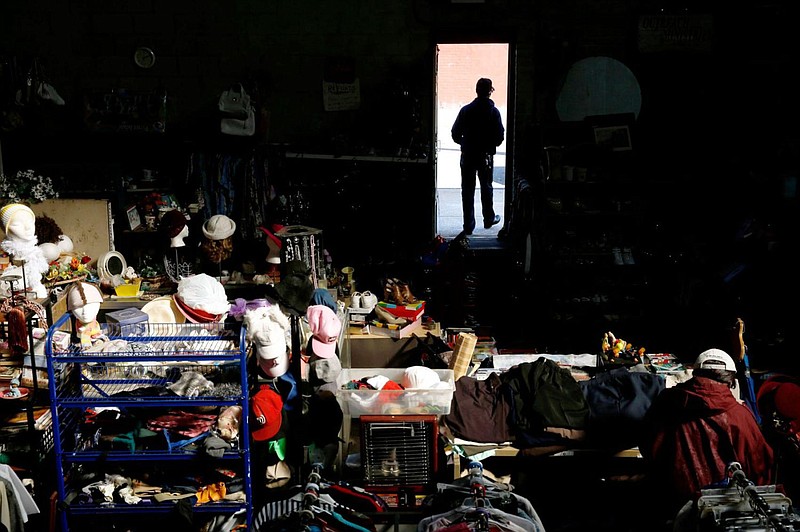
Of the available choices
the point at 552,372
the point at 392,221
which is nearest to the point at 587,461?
the point at 552,372

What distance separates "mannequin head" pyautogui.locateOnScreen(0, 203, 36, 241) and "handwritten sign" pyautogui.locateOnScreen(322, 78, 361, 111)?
3.56 metres

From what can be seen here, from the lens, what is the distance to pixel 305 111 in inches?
342

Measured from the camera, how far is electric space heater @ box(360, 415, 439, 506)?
4684mm

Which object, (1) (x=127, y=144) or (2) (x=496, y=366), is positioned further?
(1) (x=127, y=144)

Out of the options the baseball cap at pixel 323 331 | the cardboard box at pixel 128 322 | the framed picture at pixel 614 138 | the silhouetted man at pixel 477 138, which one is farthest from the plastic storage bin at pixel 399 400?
the silhouetted man at pixel 477 138

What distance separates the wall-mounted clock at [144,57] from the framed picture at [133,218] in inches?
60.8

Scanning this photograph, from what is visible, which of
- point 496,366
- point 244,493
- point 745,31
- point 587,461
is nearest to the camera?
point 244,493

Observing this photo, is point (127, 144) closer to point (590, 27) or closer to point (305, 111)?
point (305, 111)

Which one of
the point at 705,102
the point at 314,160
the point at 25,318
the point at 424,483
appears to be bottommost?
the point at 424,483

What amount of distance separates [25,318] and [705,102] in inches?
266

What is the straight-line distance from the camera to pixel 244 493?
461cm

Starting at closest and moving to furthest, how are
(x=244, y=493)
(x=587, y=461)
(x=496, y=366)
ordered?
(x=244, y=493) → (x=587, y=461) → (x=496, y=366)

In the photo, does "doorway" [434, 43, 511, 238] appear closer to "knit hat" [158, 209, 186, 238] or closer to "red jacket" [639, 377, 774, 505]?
"knit hat" [158, 209, 186, 238]

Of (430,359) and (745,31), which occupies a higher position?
(745,31)
